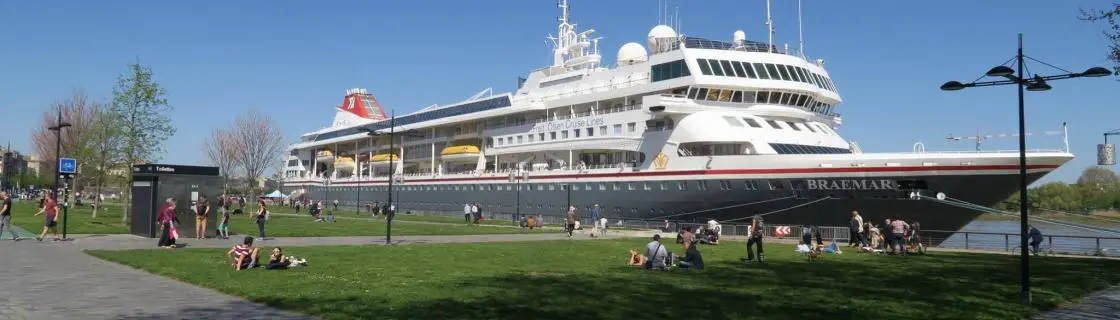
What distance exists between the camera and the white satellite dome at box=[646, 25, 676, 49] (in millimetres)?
45156

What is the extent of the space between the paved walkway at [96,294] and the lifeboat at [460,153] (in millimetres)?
38924

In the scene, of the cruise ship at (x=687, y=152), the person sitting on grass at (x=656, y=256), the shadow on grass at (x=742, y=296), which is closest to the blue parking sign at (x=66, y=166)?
the cruise ship at (x=687, y=152)

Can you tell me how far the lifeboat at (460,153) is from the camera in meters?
56.9

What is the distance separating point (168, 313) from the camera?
9594 millimetres

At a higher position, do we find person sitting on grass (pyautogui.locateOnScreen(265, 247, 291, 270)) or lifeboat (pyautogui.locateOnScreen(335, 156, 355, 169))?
lifeboat (pyautogui.locateOnScreen(335, 156, 355, 169))

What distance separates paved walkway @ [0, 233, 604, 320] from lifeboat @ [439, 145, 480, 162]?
38.9 meters

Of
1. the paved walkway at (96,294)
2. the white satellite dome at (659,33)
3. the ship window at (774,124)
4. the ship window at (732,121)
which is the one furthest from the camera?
the white satellite dome at (659,33)

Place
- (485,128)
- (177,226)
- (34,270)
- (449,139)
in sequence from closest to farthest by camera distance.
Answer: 1. (34,270)
2. (177,226)
3. (485,128)
4. (449,139)

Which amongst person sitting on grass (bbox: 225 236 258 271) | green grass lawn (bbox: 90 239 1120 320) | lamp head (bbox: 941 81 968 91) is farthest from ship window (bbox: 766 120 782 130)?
person sitting on grass (bbox: 225 236 258 271)

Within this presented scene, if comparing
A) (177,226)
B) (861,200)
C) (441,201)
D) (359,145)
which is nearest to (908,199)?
(861,200)

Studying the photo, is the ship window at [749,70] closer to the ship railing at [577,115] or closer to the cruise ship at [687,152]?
the cruise ship at [687,152]

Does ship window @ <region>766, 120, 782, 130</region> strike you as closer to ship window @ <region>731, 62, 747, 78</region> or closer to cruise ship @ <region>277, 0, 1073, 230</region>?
cruise ship @ <region>277, 0, 1073, 230</region>

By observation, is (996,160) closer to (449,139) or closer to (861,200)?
(861,200)

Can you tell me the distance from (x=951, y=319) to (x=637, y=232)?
26985 millimetres
